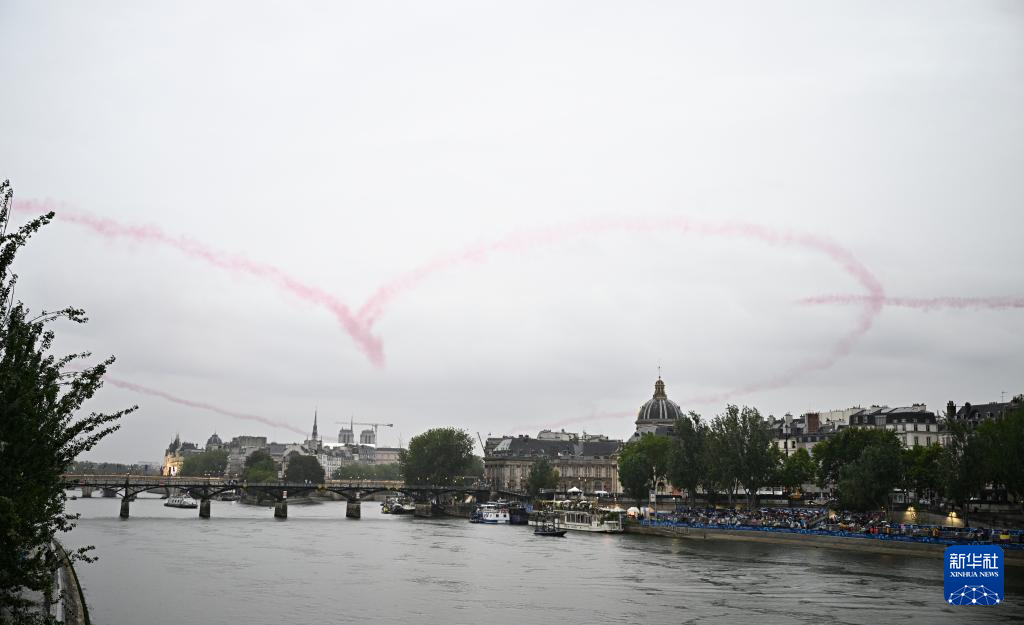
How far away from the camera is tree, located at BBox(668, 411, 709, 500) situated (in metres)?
131

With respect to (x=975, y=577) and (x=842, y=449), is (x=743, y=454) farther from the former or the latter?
(x=975, y=577)

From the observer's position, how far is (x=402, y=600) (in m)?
58.1

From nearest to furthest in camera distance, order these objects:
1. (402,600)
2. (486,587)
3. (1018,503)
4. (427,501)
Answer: (402,600) < (486,587) < (1018,503) < (427,501)

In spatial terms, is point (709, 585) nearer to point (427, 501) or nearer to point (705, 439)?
point (705, 439)

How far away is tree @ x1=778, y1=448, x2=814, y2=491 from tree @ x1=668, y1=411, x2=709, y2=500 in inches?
482

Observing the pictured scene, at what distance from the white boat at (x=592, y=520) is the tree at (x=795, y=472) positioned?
25847 mm

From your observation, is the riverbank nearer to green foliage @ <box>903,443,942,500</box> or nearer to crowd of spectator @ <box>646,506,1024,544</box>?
crowd of spectator @ <box>646,506,1024,544</box>

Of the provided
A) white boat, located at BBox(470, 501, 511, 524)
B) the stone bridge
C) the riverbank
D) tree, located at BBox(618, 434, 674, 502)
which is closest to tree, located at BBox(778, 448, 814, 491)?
tree, located at BBox(618, 434, 674, 502)

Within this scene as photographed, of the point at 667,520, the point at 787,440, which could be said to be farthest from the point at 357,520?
the point at 787,440

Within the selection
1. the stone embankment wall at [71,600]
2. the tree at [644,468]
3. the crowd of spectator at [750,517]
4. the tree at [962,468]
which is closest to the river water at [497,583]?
the stone embankment wall at [71,600]

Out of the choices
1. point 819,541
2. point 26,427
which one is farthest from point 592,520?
point 26,427

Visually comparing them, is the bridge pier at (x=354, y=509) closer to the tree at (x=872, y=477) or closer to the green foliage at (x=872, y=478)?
the tree at (x=872, y=477)

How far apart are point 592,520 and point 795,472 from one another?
32.4 metres

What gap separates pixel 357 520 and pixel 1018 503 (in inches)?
3873
